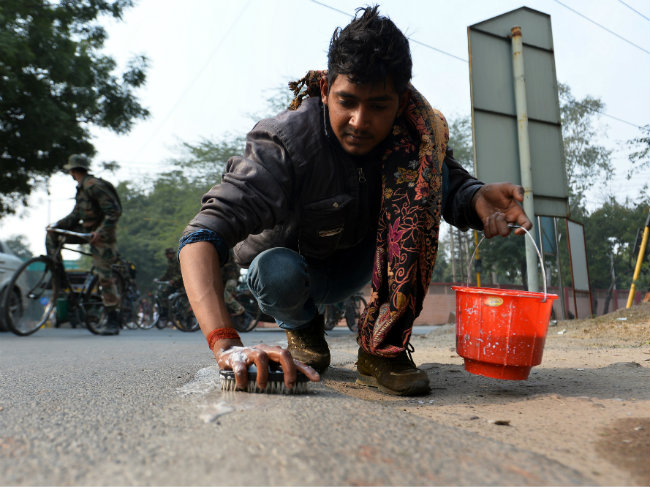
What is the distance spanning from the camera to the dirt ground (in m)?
1.23

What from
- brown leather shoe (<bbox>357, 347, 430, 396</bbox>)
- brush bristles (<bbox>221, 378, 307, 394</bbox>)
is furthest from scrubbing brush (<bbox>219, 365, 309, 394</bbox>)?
brown leather shoe (<bbox>357, 347, 430, 396</bbox>)

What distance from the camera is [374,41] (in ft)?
6.26

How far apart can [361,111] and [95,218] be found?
16.8 feet

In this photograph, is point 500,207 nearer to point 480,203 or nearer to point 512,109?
point 480,203

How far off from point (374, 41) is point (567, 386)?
1526 millimetres

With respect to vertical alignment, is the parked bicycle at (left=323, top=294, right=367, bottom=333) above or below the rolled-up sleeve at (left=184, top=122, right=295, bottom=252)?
below

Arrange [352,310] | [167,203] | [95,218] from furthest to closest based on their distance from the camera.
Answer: [167,203] < [352,310] < [95,218]

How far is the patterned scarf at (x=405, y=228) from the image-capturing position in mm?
2051

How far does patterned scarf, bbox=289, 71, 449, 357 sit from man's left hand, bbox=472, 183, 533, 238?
0.25m

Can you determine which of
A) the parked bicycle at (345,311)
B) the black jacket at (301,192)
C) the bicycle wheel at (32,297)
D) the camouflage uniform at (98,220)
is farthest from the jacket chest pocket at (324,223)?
the parked bicycle at (345,311)

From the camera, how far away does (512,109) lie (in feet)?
21.7

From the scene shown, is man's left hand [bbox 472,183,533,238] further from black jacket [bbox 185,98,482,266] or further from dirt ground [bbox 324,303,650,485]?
dirt ground [bbox 324,303,650,485]

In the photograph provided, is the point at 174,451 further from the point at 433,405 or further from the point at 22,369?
the point at 22,369

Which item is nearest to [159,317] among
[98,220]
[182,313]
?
[182,313]
